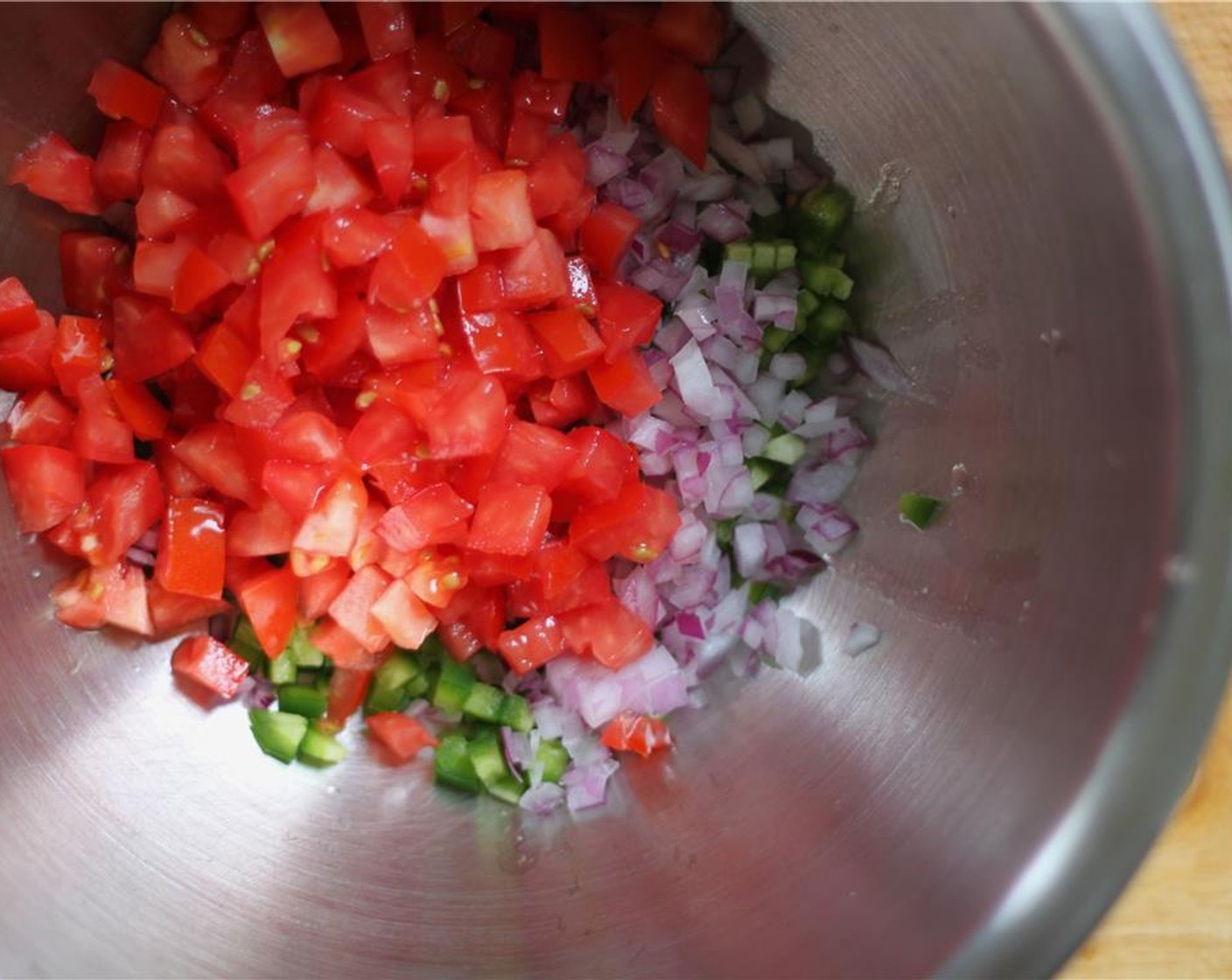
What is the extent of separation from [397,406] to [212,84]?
45 centimetres

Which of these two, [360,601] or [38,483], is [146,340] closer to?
[38,483]

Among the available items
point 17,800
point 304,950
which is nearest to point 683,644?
point 304,950

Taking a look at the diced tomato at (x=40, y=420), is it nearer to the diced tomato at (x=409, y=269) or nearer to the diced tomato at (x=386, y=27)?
the diced tomato at (x=409, y=269)

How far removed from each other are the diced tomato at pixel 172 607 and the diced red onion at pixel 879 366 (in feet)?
2.93

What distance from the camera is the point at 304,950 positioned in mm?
1424

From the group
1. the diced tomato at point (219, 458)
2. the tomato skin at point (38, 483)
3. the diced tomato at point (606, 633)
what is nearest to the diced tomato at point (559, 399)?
the diced tomato at point (606, 633)

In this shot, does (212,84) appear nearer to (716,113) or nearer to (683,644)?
(716,113)

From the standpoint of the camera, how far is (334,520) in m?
1.45

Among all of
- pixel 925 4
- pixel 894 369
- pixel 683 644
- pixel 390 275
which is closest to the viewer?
pixel 925 4

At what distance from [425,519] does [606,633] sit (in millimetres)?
287

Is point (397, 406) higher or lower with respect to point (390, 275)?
lower

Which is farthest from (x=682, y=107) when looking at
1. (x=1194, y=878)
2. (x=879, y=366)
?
(x=1194, y=878)

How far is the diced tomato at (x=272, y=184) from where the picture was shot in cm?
134

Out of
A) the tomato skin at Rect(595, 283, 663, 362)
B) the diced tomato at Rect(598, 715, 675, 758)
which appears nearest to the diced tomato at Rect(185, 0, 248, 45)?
the tomato skin at Rect(595, 283, 663, 362)
